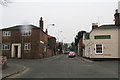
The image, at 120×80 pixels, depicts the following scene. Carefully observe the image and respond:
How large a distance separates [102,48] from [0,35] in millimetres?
23962

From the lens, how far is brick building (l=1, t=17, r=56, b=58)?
3638cm

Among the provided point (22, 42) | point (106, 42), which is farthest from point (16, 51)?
point (106, 42)

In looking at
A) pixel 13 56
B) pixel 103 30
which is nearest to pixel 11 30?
pixel 13 56

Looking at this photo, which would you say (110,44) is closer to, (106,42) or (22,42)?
(106,42)

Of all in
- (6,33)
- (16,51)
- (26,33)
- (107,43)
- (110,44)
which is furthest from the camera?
(6,33)

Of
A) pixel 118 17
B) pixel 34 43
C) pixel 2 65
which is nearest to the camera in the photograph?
pixel 2 65

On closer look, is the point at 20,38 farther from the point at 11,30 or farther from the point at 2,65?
the point at 2,65

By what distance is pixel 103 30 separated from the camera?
27734 millimetres

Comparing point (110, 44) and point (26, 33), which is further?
point (26, 33)

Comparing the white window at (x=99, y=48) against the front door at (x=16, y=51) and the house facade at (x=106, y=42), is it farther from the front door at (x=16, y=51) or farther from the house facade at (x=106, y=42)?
the front door at (x=16, y=51)

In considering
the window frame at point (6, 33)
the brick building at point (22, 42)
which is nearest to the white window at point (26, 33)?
the brick building at point (22, 42)

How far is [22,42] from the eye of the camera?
122 ft

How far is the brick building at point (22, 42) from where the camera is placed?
3638 centimetres

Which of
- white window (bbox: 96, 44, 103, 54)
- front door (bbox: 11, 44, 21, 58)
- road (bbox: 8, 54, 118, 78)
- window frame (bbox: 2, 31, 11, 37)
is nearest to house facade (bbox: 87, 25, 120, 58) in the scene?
white window (bbox: 96, 44, 103, 54)
